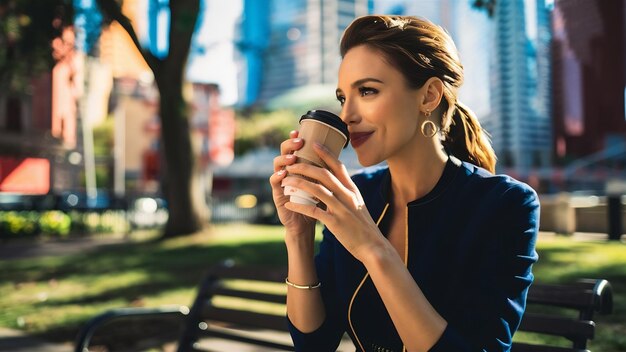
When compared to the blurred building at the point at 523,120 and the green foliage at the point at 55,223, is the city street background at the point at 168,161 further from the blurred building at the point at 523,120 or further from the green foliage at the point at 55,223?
the blurred building at the point at 523,120

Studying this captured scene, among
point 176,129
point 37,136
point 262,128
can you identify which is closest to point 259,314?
point 176,129

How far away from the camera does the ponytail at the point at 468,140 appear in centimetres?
177

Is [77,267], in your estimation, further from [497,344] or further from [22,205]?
[497,344]

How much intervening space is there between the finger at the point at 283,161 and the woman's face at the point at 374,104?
0.22m

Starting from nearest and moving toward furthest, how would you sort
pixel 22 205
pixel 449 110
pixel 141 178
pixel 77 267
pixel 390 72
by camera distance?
pixel 390 72 < pixel 449 110 < pixel 77 267 < pixel 22 205 < pixel 141 178

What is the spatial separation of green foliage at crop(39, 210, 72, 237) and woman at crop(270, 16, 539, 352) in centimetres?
1619

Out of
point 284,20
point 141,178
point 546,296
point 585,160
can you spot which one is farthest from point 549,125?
point 546,296

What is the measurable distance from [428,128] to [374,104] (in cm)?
21

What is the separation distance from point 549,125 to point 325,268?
80.7 m

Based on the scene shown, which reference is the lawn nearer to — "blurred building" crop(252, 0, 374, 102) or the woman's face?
the woman's face

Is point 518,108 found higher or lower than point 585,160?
higher

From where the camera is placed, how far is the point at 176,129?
12.7 meters

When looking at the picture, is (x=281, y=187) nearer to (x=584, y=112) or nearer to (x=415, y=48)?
(x=415, y=48)

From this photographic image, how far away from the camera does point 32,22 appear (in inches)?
455
